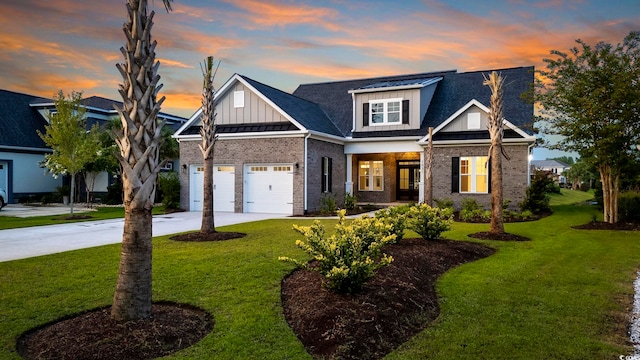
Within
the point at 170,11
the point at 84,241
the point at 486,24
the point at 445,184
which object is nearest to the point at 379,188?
the point at 445,184

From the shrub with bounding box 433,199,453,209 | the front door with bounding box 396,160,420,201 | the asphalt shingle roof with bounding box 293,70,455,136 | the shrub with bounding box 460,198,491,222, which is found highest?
the asphalt shingle roof with bounding box 293,70,455,136

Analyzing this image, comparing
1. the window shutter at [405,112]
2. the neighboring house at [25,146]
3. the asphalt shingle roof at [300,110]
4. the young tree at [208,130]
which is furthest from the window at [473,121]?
the neighboring house at [25,146]

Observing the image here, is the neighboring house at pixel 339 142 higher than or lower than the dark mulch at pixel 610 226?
higher

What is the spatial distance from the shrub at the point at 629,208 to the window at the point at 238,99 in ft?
→ 53.0

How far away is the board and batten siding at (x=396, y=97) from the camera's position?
867 inches

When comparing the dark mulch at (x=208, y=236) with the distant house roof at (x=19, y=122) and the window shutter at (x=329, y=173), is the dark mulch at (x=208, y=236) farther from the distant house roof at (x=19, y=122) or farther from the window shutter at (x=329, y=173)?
the distant house roof at (x=19, y=122)

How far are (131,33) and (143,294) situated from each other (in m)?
3.01

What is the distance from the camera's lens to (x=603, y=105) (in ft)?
46.0

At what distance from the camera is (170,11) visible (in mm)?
5648

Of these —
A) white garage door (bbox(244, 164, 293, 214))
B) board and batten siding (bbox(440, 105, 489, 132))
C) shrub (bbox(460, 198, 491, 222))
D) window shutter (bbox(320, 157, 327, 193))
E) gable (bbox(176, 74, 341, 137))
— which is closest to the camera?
shrub (bbox(460, 198, 491, 222))

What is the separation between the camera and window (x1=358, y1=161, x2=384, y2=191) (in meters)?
24.8

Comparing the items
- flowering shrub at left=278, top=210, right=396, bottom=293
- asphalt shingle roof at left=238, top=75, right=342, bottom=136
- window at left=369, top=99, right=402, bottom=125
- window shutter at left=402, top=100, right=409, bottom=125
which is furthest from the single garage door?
flowering shrub at left=278, top=210, right=396, bottom=293

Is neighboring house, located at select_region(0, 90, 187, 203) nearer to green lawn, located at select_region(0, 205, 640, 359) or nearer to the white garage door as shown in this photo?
the white garage door

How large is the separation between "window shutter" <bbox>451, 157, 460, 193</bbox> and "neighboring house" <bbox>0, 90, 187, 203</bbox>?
66.4 feet
